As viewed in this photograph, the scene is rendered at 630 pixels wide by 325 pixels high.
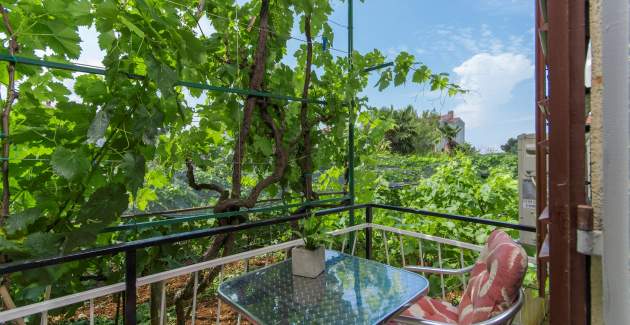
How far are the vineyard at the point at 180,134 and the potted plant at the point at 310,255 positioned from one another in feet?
1.64

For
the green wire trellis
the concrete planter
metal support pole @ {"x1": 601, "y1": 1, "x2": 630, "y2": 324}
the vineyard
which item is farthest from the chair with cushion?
the vineyard

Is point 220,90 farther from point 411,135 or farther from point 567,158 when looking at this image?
point 411,135

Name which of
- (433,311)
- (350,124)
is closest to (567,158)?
(433,311)

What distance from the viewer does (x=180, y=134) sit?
1952 millimetres

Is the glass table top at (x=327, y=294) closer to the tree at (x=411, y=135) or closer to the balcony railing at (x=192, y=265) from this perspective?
the balcony railing at (x=192, y=265)

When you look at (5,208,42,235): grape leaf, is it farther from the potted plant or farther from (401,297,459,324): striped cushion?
(401,297,459,324): striped cushion

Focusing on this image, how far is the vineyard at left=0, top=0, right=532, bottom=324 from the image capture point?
110 centimetres

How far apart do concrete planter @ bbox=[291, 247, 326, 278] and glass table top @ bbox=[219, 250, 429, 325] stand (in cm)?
3

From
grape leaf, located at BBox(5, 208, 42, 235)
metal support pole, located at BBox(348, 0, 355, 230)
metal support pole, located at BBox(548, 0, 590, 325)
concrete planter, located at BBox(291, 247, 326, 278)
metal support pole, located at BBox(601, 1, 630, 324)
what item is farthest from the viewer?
metal support pole, located at BBox(348, 0, 355, 230)

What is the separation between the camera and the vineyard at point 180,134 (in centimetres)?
110

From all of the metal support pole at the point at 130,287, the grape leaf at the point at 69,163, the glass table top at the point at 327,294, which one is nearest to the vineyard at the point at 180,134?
the grape leaf at the point at 69,163

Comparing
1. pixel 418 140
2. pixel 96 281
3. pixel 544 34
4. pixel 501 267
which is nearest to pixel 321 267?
pixel 501 267

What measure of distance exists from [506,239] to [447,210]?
190 cm

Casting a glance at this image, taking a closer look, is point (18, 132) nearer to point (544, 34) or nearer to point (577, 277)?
point (577, 277)
